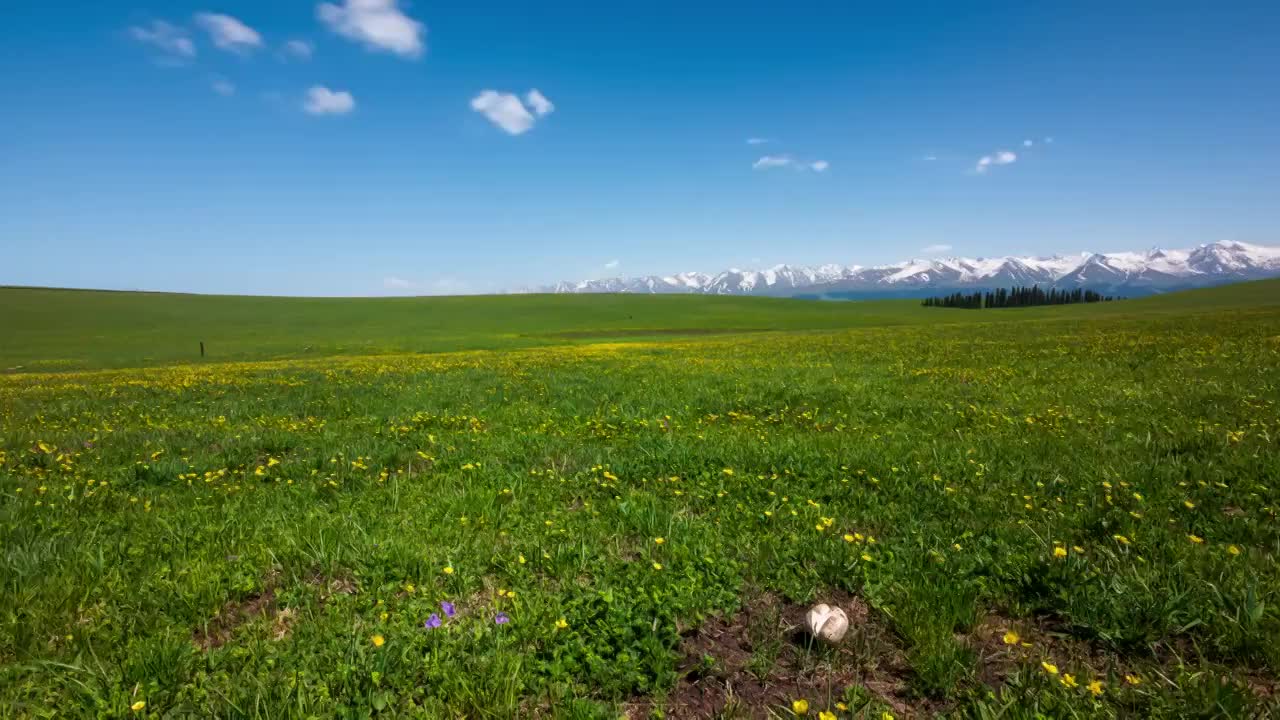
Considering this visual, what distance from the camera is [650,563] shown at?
459 cm

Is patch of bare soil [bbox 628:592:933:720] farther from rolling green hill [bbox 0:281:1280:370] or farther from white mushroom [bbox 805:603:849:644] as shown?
rolling green hill [bbox 0:281:1280:370]

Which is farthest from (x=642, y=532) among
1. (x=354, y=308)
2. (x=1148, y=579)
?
(x=354, y=308)

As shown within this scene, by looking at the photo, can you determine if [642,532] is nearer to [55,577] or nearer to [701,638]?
[701,638]

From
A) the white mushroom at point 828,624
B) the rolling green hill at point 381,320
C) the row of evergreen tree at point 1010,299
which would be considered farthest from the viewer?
the row of evergreen tree at point 1010,299

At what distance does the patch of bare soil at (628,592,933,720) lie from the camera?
3234 mm

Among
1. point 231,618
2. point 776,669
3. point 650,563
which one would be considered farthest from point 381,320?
point 776,669

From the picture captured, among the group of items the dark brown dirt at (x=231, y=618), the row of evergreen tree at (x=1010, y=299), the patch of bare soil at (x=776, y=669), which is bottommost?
the patch of bare soil at (x=776, y=669)

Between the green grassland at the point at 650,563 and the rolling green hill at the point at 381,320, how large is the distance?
4405 cm

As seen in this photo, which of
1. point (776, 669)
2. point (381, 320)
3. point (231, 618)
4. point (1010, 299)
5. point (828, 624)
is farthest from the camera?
point (1010, 299)

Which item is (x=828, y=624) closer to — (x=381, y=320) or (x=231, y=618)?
(x=231, y=618)

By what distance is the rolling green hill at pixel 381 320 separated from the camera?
54938 millimetres

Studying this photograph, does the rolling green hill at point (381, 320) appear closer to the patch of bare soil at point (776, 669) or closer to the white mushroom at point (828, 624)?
the patch of bare soil at point (776, 669)

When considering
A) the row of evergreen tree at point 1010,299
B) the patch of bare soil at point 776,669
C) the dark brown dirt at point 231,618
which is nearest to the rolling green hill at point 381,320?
the row of evergreen tree at point 1010,299

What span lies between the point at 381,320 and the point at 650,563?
103825 millimetres
